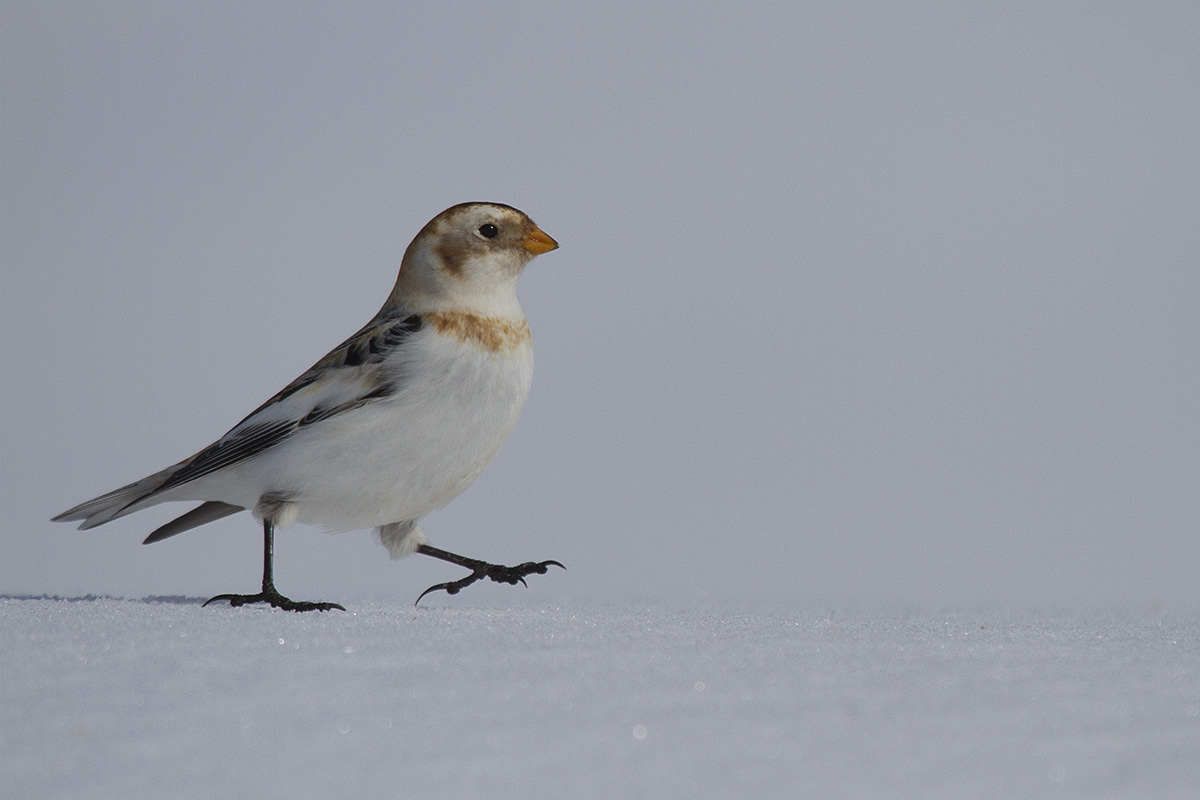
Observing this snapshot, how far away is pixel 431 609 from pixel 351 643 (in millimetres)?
1142

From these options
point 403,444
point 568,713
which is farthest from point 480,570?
point 568,713

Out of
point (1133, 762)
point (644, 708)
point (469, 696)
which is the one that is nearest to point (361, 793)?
point (469, 696)

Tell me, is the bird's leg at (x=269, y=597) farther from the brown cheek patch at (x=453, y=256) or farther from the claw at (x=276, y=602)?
the brown cheek patch at (x=453, y=256)

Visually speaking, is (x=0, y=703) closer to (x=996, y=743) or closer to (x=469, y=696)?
(x=469, y=696)

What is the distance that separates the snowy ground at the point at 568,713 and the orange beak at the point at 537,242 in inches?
65.9

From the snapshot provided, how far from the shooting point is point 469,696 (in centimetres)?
282

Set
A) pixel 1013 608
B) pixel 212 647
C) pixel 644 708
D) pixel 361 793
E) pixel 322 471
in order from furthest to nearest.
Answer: pixel 1013 608 → pixel 322 471 → pixel 212 647 → pixel 644 708 → pixel 361 793

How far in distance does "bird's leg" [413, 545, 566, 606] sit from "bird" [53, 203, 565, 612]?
39cm

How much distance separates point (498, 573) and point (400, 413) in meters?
1.04

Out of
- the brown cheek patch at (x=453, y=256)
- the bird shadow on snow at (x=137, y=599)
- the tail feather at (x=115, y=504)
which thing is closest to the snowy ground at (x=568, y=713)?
the bird shadow on snow at (x=137, y=599)

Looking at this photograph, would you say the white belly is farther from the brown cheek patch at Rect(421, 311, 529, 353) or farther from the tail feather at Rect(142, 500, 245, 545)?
the tail feather at Rect(142, 500, 245, 545)

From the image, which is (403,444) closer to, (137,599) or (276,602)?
(276,602)

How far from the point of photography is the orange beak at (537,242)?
183 inches

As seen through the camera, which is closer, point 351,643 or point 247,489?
point 351,643
